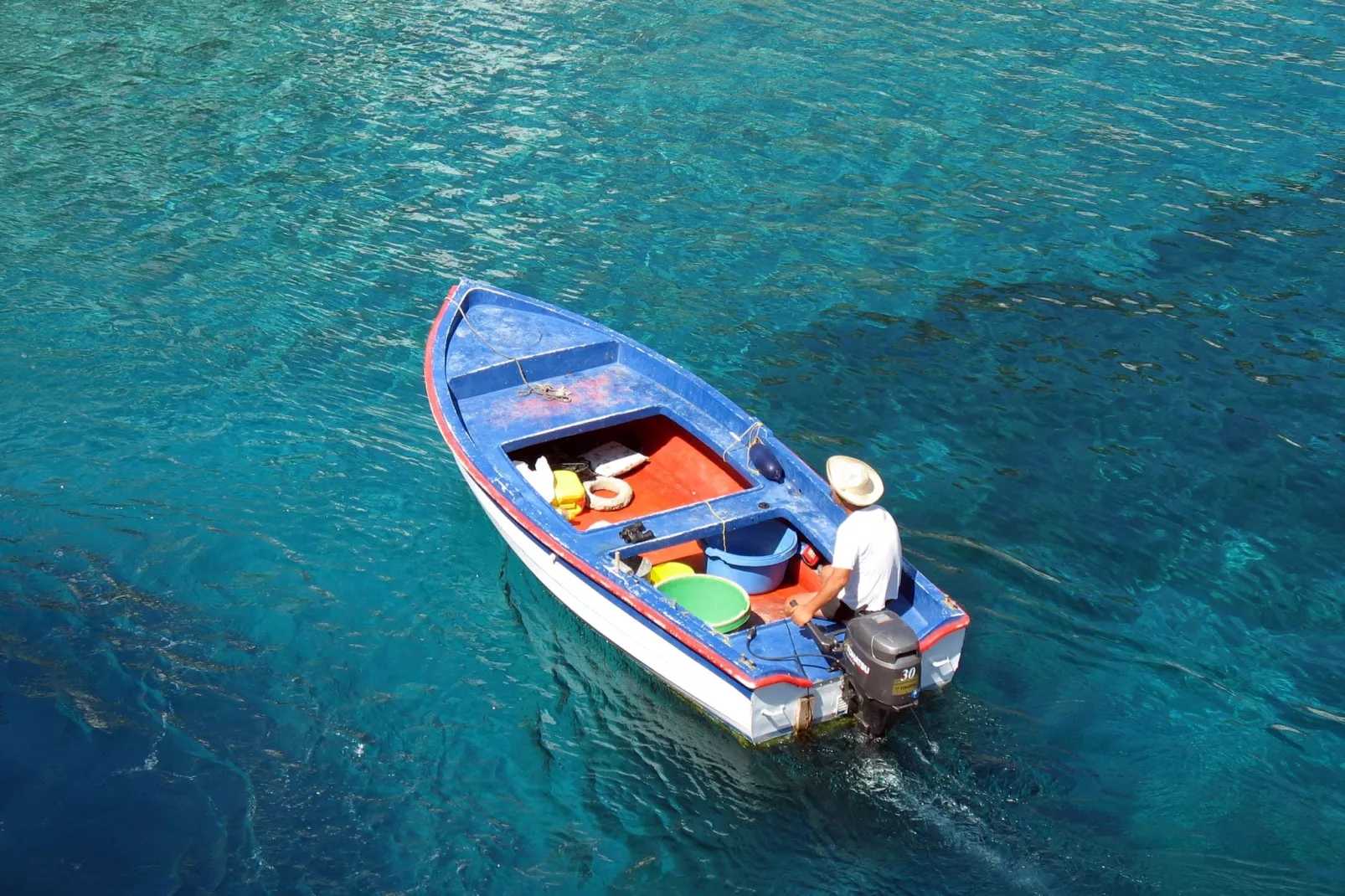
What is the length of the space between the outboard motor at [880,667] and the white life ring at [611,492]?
10.4 feet

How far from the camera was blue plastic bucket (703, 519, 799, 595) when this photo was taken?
970 centimetres

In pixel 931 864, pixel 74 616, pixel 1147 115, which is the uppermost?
pixel 1147 115

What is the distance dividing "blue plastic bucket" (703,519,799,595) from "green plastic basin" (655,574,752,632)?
0.70 feet

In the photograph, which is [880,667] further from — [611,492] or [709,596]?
[611,492]

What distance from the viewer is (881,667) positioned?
7922 millimetres

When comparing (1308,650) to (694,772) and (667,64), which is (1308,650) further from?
(667,64)

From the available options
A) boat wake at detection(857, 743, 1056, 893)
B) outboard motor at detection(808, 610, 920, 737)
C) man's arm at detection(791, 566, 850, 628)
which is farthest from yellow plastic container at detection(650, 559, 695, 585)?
boat wake at detection(857, 743, 1056, 893)

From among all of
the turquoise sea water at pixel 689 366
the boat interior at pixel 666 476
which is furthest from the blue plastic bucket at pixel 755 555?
the turquoise sea water at pixel 689 366

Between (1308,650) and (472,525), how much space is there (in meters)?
7.83

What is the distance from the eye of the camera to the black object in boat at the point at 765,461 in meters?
10.2

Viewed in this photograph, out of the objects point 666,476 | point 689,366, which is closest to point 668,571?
point 666,476

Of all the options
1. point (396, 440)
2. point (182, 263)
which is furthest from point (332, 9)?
point (396, 440)

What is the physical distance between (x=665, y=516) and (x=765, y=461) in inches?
45.1

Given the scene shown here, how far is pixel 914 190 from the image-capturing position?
17.9m
